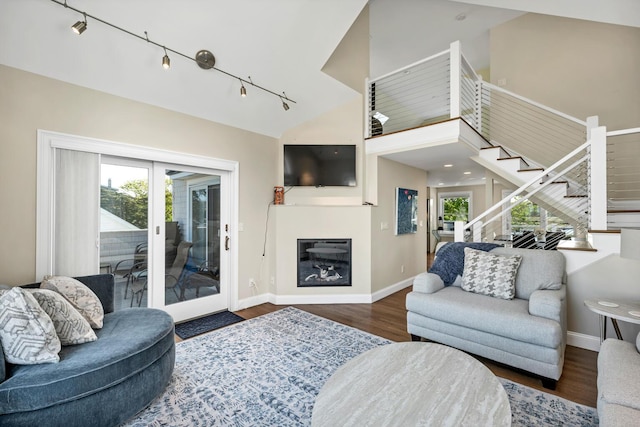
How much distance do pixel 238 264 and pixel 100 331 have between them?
187 centimetres

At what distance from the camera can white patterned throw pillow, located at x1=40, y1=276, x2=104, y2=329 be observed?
212cm

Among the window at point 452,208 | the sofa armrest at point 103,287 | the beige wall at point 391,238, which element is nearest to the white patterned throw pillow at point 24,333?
the sofa armrest at point 103,287

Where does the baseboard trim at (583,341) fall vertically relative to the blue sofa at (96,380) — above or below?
below

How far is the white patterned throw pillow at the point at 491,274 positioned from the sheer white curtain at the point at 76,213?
368 centimetres

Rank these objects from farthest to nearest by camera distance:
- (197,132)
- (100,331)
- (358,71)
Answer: (358,71), (197,132), (100,331)

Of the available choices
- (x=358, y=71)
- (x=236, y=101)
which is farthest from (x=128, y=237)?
(x=358, y=71)

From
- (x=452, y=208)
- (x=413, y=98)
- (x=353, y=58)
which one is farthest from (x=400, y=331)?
(x=452, y=208)

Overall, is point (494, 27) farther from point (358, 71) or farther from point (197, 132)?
point (197, 132)

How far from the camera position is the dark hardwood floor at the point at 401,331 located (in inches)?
82.9

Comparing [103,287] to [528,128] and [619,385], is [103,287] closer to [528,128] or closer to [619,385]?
[619,385]

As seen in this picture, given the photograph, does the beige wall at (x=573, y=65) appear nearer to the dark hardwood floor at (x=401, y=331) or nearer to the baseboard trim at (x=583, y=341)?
the baseboard trim at (x=583, y=341)

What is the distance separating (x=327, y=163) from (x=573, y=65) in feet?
13.5

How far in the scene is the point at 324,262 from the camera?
13.9ft

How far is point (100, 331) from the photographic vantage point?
2078mm
